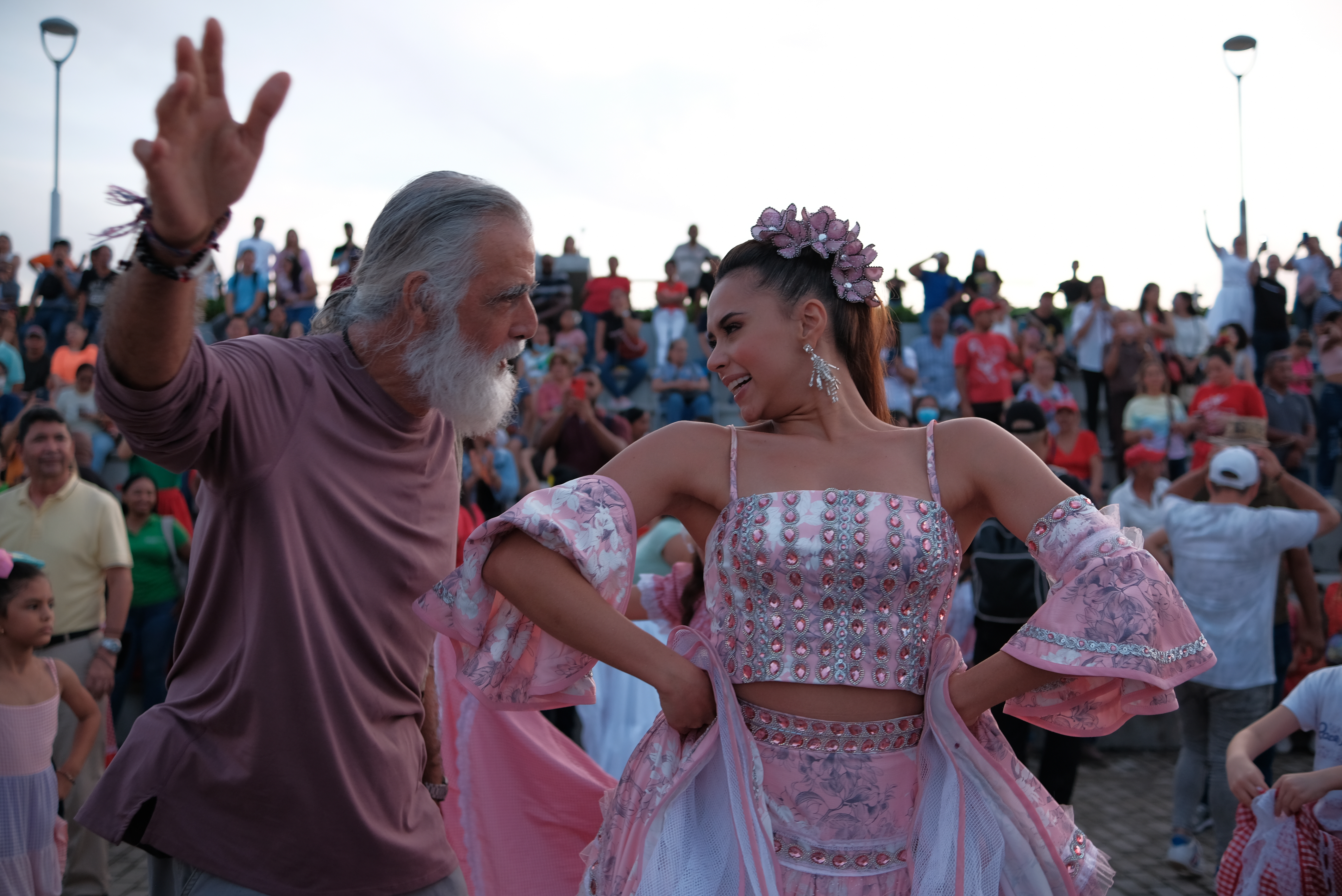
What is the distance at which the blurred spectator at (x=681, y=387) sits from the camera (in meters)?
10.5

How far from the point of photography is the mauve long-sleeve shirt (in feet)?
6.33

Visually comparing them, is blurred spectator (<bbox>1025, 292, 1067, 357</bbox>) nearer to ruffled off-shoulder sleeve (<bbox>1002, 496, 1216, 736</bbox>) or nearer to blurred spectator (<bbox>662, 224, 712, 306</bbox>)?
blurred spectator (<bbox>662, 224, 712, 306</bbox>)

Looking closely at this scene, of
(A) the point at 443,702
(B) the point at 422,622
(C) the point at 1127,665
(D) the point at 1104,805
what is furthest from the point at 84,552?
(D) the point at 1104,805

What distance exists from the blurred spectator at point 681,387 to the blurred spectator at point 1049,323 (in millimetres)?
3980

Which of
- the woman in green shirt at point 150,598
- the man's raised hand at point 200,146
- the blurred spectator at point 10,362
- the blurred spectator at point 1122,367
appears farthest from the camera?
the blurred spectator at point 1122,367

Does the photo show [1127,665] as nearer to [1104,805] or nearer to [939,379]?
[1104,805]

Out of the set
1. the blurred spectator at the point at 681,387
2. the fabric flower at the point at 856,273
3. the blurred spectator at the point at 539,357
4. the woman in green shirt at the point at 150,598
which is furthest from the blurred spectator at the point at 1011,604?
the blurred spectator at the point at 539,357

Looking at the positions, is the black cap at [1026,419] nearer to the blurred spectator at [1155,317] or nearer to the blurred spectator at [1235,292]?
the blurred spectator at [1155,317]

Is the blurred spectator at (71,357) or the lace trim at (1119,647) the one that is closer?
the lace trim at (1119,647)

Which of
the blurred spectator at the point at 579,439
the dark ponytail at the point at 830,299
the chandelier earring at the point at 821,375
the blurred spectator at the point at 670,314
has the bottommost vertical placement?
the blurred spectator at the point at 579,439

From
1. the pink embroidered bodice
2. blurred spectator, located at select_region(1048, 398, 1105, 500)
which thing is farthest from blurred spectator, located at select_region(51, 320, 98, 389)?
the pink embroidered bodice

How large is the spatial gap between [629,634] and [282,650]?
65 cm

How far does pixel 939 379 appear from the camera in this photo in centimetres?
1106

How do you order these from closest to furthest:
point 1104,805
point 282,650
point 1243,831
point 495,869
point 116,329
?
point 116,329 < point 282,650 < point 495,869 < point 1243,831 < point 1104,805
